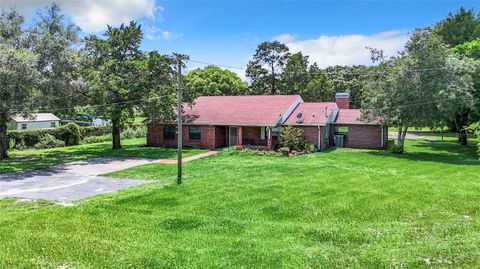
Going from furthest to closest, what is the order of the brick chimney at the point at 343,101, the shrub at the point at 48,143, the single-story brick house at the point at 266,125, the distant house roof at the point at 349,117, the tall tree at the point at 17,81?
1. the brick chimney at the point at 343,101
2. the shrub at the point at 48,143
3. the distant house roof at the point at 349,117
4. the single-story brick house at the point at 266,125
5. the tall tree at the point at 17,81

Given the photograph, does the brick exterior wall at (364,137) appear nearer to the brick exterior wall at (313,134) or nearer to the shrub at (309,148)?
the brick exterior wall at (313,134)

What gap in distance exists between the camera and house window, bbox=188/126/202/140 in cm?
3234

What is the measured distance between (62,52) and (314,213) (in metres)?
20.8

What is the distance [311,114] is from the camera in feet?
100

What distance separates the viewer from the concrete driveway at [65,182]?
1519cm

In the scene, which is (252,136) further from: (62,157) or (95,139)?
(95,139)

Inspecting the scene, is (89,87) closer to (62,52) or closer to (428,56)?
(62,52)

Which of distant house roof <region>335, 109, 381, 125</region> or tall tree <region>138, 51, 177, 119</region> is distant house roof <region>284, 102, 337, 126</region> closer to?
distant house roof <region>335, 109, 381, 125</region>

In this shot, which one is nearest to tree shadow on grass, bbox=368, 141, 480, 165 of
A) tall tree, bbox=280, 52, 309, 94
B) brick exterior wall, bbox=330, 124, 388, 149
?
brick exterior wall, bbox=330, 124, 388, 149

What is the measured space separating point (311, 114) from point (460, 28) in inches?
1563

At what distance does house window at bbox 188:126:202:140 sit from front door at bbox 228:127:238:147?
265 centimetres

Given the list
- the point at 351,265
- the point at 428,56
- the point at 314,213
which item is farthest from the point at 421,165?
the point at 351,265

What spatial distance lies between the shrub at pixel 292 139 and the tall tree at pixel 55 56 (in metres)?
15.6

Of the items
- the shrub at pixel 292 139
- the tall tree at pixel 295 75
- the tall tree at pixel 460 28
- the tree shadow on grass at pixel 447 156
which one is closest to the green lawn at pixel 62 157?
the shrub at pixel 292 139
